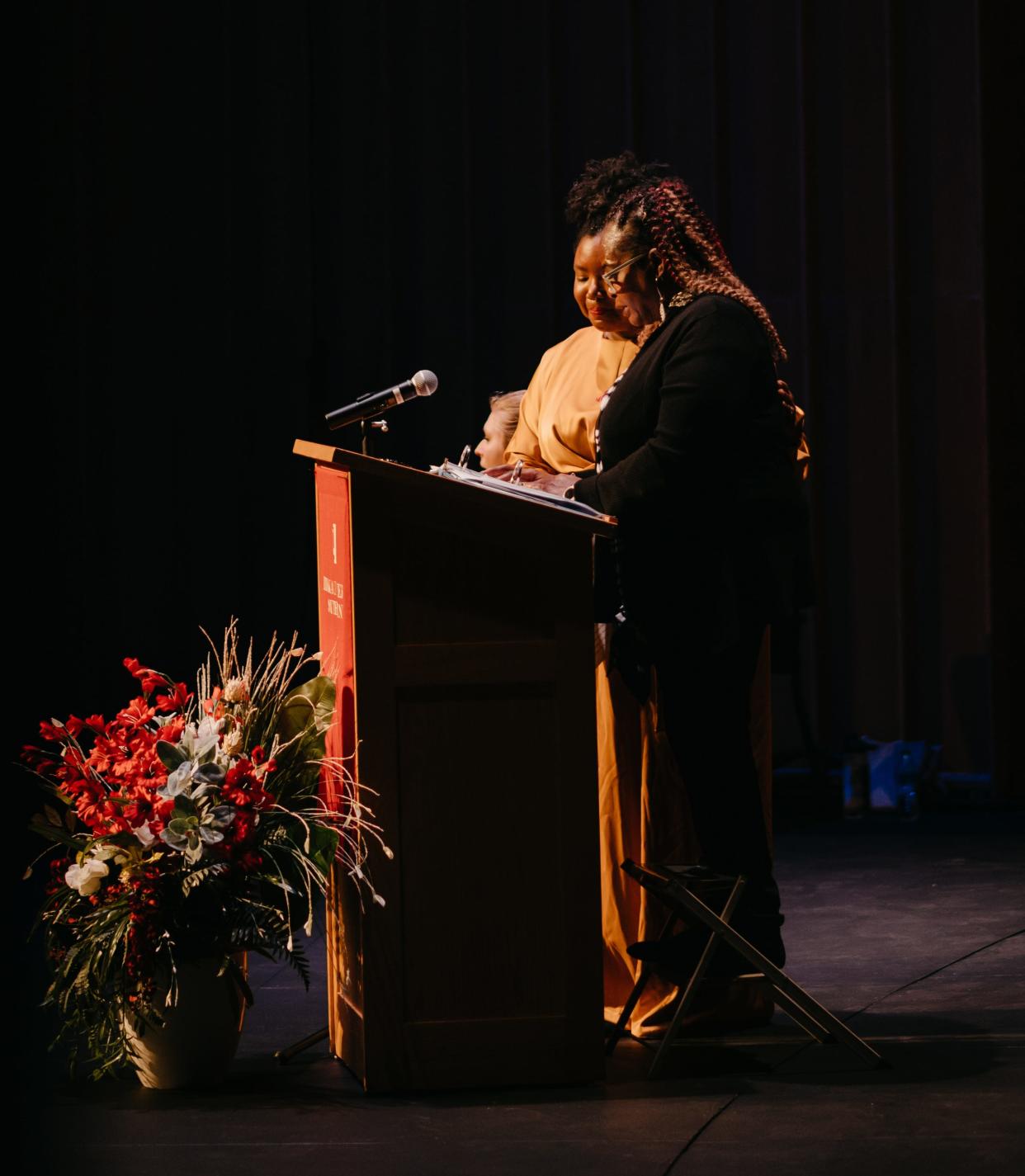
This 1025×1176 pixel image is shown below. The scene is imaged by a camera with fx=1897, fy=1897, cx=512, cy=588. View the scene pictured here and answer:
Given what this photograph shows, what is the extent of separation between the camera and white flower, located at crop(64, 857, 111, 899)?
295cm

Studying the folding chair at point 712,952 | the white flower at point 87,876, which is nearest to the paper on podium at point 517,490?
the folding chair at point 712,952

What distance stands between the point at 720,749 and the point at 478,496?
2.09 ft

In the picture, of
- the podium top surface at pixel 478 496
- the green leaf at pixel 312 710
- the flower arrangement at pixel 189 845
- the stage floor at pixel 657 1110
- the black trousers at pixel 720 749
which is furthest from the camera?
the black trousers at pixel 720 749

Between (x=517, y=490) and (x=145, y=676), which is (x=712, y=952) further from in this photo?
(x=145, y=676)

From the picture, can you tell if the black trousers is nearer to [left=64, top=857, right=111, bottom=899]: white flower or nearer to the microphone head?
the microphone head

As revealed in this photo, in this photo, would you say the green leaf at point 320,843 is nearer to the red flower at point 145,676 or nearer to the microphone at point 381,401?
the red flower at point 145,676

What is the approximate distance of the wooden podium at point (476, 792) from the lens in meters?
2.83

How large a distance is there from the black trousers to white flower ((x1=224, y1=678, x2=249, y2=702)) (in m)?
0.67

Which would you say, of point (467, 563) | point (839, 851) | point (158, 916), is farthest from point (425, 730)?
point (839, 851)

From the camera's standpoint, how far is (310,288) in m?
6.02

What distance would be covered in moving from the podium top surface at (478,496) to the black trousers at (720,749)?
37 centimetres

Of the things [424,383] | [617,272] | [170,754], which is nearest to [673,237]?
[617,272]

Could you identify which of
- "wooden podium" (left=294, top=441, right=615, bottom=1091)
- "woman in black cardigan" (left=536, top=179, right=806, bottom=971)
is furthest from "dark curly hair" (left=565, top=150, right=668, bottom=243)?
"wooden podium" (left=294, top=441, right=615, bottom=1091)

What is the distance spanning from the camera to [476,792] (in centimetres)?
284
